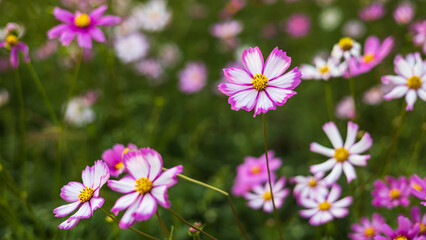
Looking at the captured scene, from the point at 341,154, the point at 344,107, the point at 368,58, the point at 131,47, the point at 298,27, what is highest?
the point at 298,27

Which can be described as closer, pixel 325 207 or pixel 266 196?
pixel 325 207

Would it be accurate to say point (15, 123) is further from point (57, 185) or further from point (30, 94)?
point (57, 185)

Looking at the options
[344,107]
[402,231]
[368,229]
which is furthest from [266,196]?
[344,107]

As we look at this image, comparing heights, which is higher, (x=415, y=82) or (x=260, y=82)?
(x=415, y=82)

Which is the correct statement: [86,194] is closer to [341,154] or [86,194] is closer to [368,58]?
[341,154]

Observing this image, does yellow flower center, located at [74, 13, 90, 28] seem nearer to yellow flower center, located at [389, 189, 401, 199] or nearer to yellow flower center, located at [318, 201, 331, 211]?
yellow flower center, located at [318, 201, 331, 211]

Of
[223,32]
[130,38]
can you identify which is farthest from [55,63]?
[223,32]

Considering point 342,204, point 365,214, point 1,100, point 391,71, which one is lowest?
point 342,204
